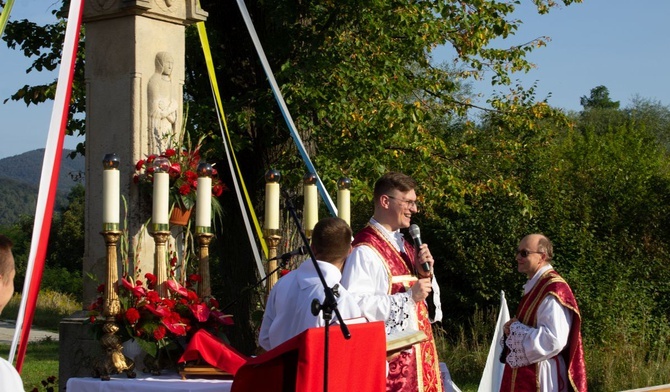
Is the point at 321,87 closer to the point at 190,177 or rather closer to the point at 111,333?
the point at 190,177

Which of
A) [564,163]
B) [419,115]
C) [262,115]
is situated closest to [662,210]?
[564,163]

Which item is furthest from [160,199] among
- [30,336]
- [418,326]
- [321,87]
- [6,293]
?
[30,336]

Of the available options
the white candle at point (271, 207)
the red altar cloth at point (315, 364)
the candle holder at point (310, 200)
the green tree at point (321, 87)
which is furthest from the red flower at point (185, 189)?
the green tree at point (321, 87)

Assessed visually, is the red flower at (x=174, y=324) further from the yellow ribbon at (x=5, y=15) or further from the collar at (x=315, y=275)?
the yellow ribbon at (x=5, y=15)

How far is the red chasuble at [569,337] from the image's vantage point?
272 inches

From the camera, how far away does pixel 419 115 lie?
1274 cm

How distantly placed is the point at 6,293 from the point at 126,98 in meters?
3.93

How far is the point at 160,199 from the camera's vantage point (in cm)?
601

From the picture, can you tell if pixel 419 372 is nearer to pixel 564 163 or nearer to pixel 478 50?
pixel 478 50

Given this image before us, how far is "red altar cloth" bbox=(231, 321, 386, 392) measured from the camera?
4.32 meters

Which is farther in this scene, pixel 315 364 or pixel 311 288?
pixel 311 288

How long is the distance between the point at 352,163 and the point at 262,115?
4.34 feet

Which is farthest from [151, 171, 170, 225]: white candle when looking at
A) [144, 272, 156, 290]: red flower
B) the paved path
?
the paved path

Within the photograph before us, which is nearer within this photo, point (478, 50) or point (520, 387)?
point (520, 387)
